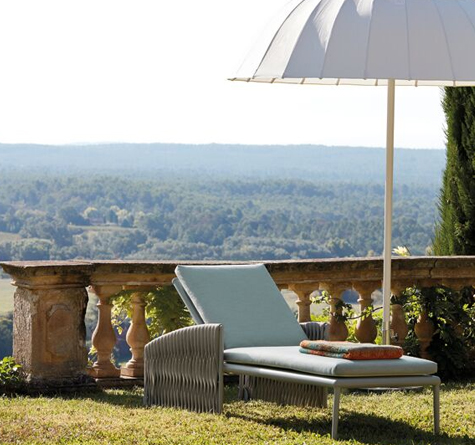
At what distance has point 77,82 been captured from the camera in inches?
3479

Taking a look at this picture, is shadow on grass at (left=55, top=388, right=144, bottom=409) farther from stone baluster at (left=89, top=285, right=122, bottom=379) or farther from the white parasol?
the white parasol

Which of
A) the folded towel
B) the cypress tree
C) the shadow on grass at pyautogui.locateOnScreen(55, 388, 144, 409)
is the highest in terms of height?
the cypress tree

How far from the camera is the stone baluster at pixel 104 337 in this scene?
22.2ft

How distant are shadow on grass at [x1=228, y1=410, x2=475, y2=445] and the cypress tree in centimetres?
379

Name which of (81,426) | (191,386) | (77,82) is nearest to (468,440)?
(191,386)

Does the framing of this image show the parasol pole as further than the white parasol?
Yes

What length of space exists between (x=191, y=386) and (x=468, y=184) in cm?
423

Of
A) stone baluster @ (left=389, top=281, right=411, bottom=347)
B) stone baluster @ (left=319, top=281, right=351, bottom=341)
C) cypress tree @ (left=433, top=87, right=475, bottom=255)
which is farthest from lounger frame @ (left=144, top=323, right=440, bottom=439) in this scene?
cypress tree @ (left=433, top=87, right=475, bottom=255)

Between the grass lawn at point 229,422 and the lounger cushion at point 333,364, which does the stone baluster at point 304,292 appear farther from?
the lounger cushion at point 333,364

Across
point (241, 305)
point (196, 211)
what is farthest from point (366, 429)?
point (196, 211)

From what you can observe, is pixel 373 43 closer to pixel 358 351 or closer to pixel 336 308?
pixel 358 351

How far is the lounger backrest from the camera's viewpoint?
607 centimetres

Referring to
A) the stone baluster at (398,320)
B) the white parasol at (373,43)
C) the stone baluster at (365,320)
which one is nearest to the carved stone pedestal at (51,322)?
the white parasol at (373,43)

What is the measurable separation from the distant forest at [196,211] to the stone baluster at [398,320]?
30449mm
